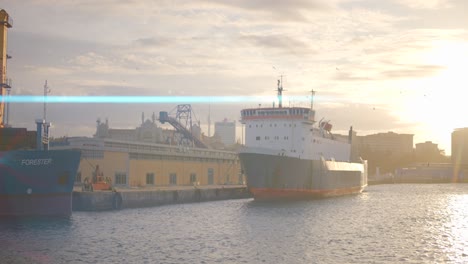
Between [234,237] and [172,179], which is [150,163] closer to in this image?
[172,179]

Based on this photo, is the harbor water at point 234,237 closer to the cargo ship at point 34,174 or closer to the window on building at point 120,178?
the cargo ship at point 34,174

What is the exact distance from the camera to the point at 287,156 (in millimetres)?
58375

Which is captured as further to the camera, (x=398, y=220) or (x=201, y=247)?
(x=398, y=220)

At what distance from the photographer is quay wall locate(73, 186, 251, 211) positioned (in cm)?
4631

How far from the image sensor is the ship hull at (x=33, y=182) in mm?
36562

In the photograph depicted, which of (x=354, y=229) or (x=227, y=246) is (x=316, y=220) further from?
(x=227, y=246)

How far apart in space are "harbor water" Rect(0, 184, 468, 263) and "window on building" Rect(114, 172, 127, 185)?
41.1ft

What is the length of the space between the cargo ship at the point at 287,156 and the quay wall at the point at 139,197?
245 inches

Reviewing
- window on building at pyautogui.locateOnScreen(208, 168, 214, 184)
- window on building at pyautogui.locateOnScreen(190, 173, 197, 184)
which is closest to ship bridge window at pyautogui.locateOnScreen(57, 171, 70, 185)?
window on building at pyautogui.locateOnScreen(190, 173, 197, 184)

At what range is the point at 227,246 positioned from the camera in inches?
1193

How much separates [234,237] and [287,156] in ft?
84.1

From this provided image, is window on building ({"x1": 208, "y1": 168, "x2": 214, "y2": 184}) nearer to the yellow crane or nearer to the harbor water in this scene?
the harbor water

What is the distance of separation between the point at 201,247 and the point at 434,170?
164106 millimetres

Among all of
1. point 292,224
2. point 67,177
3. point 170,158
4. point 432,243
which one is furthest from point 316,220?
point 170,158
